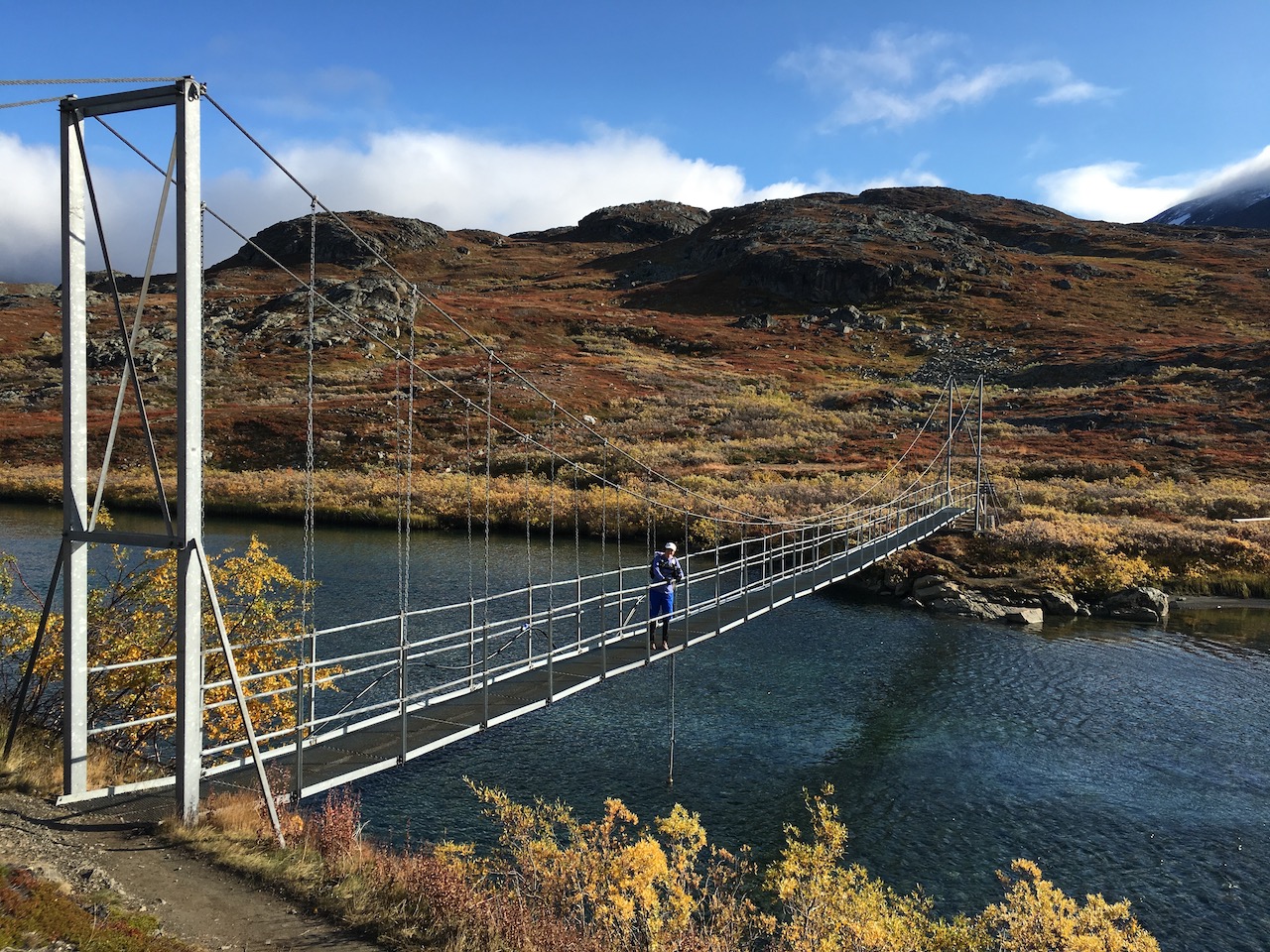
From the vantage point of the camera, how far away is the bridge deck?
909cm

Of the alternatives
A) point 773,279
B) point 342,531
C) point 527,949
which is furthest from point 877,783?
point 773,279

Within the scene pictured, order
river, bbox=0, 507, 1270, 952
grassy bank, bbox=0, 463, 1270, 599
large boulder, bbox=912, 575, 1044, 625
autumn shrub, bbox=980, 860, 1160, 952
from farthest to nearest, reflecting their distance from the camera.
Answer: grassy bank, bbox=0, 463, 1270, 599, large boulder, bbox=912, 575, 1044, 625, river, bbox=0, 507, 1270, 952, autumn shrub, bbox=980, 860, 1160, 952

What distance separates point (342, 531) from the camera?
36281 mm

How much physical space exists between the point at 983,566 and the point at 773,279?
70821mm

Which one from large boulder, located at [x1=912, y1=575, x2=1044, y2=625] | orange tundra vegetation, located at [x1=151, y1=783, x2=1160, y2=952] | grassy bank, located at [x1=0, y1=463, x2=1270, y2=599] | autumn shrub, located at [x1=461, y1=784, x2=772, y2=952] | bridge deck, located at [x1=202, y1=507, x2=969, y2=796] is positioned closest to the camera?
orange tundra vegetation, located at [x1=151, y1=783, x2=1160, y2=952]

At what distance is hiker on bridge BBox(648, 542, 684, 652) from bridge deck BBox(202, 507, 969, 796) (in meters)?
0.40

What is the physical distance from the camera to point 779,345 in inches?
3086

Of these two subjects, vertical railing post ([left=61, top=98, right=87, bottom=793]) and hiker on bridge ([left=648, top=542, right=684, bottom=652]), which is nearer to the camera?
vertical railing post ([left=61, top=98, right=87, bottom=793])

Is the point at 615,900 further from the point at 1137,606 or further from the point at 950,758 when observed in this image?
the point at 1137,606

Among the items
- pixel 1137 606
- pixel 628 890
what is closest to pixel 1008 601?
pixel 1137 606

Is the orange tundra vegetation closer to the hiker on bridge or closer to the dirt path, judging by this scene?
the dirt path

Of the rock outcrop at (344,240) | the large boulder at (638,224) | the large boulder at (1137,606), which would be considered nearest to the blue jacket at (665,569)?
the large boulder at (1137,606)

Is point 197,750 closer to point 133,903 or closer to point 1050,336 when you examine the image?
point 133,903

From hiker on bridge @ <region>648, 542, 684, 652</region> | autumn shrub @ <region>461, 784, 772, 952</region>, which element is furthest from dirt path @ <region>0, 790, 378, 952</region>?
hiker on bridge @ <region>648, 542, 684, 652</region>
